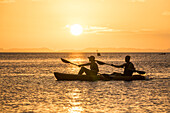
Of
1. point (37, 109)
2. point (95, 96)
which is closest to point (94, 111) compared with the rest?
point (37, 109)

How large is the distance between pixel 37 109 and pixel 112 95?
23.4 ft

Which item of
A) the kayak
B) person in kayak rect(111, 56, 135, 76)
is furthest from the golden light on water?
person in kayak rect(111, 56, 135, 76)

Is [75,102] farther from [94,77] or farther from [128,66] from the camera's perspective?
[128,66]

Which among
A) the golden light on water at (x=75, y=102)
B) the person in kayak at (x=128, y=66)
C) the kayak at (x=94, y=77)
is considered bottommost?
the golden light on water at (x=75, y=102)

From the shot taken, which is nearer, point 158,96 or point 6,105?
point 6,105

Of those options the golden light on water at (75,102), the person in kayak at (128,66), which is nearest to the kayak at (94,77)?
the person in kayak at (128,66)

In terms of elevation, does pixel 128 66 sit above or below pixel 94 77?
above

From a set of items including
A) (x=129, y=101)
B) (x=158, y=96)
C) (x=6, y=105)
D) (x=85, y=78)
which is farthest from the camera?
(x=85, y=78)

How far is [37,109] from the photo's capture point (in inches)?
703

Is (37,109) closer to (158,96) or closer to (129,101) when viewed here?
(129,101)

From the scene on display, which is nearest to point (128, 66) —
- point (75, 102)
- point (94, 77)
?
point (94, 77)

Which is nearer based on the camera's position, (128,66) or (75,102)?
(75,102)

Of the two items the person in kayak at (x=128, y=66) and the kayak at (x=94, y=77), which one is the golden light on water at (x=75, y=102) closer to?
the kayak at (x=94, y=77)

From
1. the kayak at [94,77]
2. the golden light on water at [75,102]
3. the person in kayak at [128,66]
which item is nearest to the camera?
the golden light on water at [75,102]
